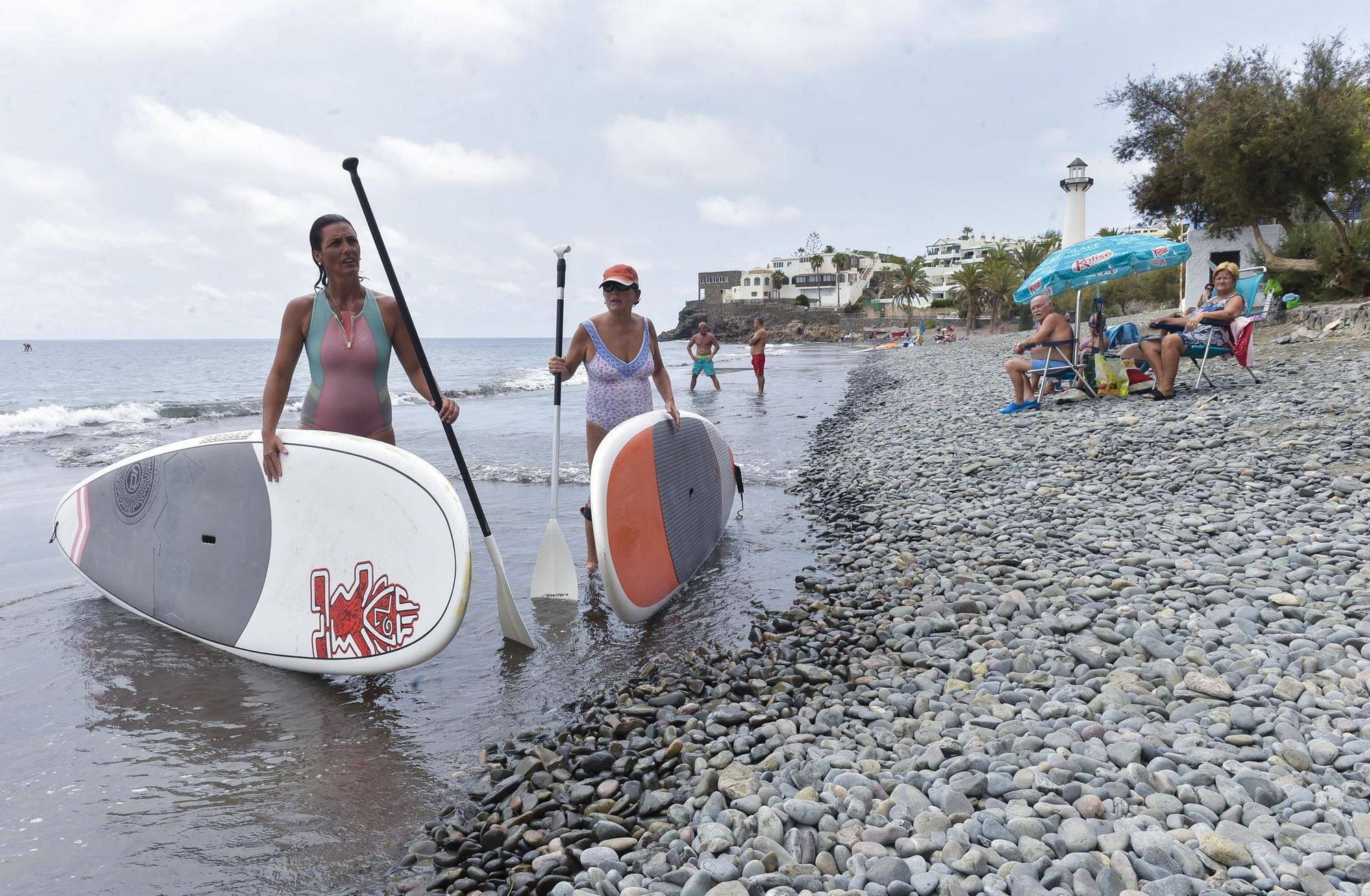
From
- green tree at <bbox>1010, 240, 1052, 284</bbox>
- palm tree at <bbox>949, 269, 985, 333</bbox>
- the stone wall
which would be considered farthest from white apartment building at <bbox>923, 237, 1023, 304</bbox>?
green tree at <bbox>1010, 240, 1052, 284</bbox>

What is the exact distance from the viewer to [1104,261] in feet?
33.0

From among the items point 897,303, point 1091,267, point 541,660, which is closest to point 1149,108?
point 1091,267

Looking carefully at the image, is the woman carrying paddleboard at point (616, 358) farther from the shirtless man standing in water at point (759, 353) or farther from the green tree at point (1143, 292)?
the green tree at point (1143, 292)

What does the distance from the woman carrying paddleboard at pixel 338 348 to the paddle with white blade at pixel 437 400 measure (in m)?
0.06

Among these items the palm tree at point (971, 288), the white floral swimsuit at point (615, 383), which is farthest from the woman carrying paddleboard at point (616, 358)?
the palm tree at point (971, 288)

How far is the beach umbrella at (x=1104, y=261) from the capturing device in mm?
9992

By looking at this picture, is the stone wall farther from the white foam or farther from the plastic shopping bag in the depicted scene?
the plastic shopping bag

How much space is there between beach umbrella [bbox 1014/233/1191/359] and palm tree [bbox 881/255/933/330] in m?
59.7

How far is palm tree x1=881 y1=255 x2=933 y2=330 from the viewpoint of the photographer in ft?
243

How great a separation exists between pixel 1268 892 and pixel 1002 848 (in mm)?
560

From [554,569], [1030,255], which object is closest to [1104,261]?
[554,569]

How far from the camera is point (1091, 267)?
33.2ft

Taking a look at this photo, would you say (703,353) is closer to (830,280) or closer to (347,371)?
(347,371)

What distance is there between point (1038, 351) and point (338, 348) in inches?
331
